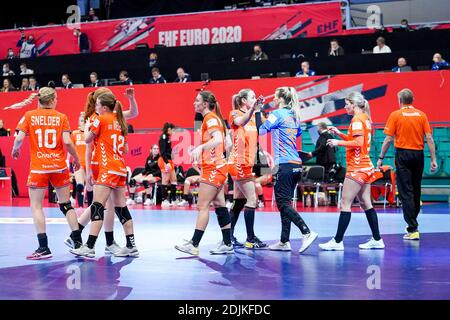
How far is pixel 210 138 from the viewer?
7.14 metres

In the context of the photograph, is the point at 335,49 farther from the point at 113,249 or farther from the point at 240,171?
the point at 113,249

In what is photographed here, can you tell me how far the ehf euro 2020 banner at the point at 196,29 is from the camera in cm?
1867

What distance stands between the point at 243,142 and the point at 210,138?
1.02 meters

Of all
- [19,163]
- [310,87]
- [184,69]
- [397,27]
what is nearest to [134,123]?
[184,69]

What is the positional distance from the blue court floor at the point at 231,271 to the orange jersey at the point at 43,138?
100cm

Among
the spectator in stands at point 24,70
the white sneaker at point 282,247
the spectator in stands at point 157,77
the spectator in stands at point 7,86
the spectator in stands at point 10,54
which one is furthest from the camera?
the spectator in stands at point 10,54

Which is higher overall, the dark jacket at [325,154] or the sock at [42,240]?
the dark jacket at [325,154]

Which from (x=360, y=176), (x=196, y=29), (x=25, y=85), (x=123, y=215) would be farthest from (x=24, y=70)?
(x=360, y=176)

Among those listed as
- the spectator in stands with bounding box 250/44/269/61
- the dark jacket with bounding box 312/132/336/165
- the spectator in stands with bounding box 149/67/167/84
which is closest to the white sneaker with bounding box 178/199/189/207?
the dark jacket with bounding box 312/132/336/165

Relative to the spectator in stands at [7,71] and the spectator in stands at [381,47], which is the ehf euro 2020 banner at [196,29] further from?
the spectator in stands at [381,47]

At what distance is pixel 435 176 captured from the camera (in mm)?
15219

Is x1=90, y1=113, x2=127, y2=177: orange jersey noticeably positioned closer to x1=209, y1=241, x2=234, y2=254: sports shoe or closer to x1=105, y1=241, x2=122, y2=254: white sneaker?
x1=105, y1=241, x2=122, y2=254: white sneaker

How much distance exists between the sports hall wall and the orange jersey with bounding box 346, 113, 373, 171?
779 centimetres

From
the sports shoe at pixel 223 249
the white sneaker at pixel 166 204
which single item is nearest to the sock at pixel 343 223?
the sports shoe at pixel 223 249
